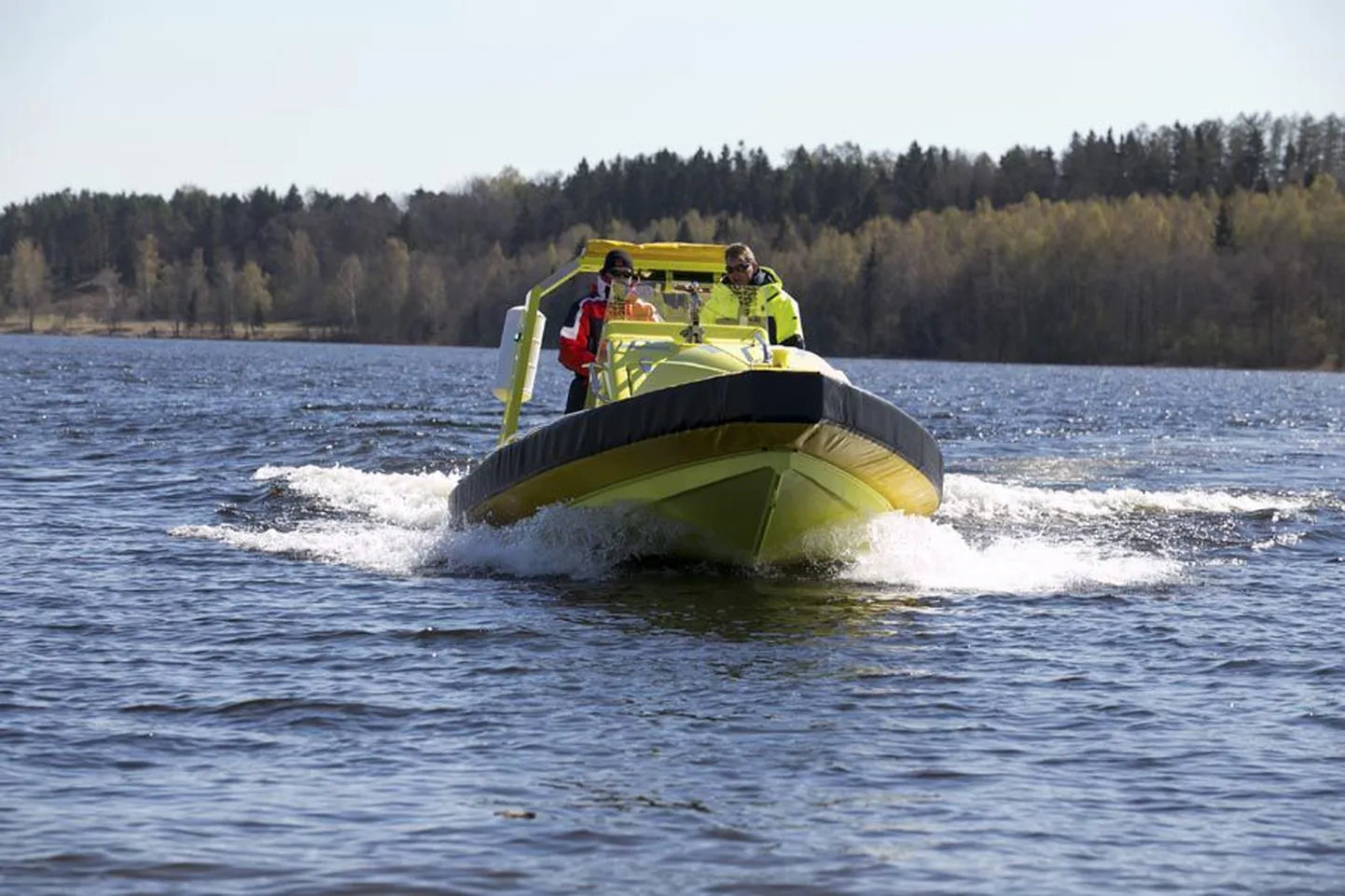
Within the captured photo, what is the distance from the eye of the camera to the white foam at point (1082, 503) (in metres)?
19.8

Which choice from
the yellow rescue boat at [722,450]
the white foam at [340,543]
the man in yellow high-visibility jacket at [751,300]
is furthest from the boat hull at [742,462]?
the man in yellow high-visibility jacket at [751,300]

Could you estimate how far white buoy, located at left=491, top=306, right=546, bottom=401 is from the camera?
1722cm

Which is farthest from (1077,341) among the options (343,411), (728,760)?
(728,760)

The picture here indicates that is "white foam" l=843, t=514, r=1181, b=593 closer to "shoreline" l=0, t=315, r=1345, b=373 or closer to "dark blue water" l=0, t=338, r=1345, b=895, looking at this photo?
"dark blue water" l=0, t=338, r=1345, b=895

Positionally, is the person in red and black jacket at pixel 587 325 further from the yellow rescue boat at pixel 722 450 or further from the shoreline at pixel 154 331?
the shoreline at pixel 154 331

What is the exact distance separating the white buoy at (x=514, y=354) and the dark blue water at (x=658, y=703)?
166 cm

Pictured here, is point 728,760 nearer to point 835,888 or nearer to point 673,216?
point 835,888

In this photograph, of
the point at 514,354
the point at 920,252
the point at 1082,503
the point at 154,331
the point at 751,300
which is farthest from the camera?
the point at 154,331

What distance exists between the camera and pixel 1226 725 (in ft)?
31.3

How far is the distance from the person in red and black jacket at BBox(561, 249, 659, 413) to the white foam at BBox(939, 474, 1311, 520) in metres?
5.27

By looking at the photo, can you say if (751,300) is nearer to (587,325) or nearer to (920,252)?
(587,325)

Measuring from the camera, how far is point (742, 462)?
43.6 ft

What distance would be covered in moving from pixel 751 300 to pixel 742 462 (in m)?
2.89

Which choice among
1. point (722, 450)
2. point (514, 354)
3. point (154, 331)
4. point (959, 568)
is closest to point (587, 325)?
point (514, 354)
